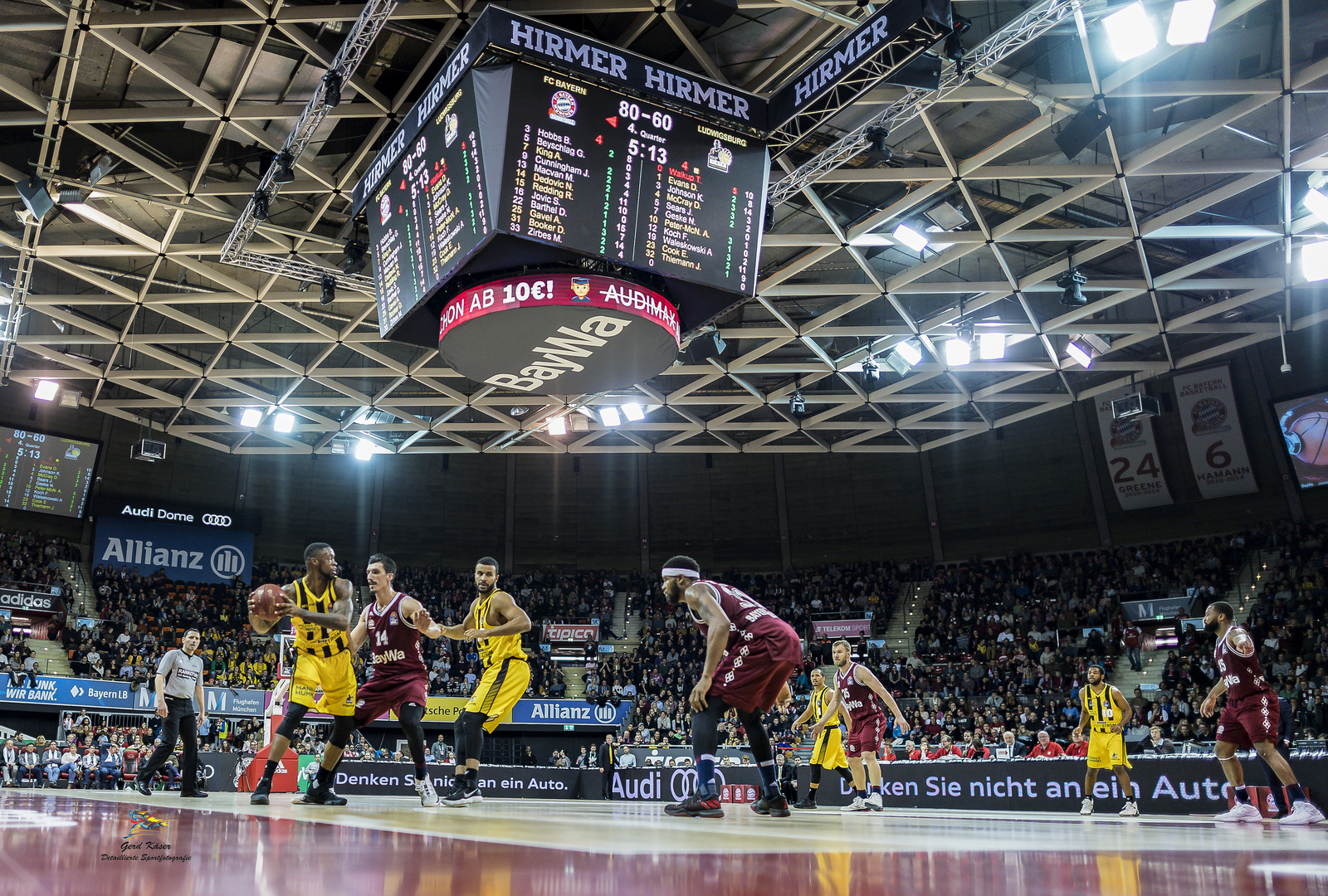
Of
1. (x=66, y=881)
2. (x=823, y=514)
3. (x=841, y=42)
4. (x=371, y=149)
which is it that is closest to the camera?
(x=66, y=881)

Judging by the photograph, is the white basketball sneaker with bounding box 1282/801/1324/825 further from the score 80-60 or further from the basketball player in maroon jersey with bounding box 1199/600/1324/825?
the score 80-60

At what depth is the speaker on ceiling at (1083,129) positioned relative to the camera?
14891 mm

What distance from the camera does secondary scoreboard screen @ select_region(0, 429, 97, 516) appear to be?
3119 cm

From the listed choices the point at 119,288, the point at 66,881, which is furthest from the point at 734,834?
the point at 119,288

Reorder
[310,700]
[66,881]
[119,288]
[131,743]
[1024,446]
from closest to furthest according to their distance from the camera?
[66,881], [310,700], [119,288], [131,743], [1024,446]

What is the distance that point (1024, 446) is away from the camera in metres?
34.2

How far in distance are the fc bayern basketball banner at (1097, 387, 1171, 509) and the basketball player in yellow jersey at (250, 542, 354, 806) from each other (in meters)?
29.0

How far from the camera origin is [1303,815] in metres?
9.03

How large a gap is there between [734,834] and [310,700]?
173 inches

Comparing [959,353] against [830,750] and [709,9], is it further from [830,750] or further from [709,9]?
[830,750]

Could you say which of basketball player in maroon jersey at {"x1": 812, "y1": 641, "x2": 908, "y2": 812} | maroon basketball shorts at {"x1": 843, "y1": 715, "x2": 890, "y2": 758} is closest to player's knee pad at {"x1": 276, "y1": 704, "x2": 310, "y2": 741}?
basketball player in maroon jersey at {"x1": 812, "y1": 641, "x2": 908, "y2": 812}

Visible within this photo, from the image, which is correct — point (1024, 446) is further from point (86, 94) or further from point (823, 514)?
point (86, 94)

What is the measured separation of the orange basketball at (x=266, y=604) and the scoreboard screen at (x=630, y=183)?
5514 mm

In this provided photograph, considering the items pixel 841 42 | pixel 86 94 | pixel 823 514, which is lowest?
pixel 823 514
